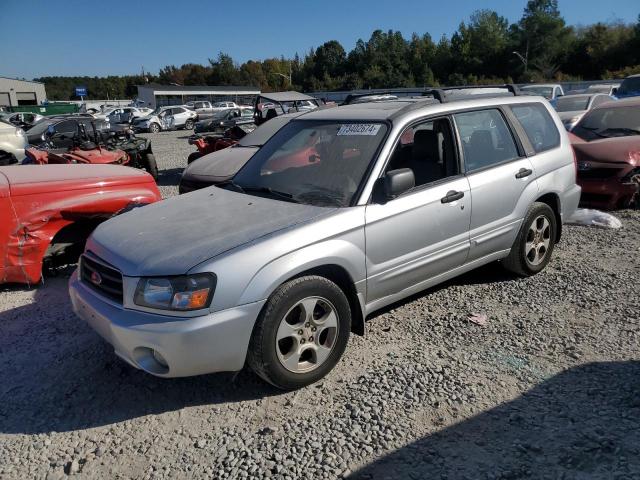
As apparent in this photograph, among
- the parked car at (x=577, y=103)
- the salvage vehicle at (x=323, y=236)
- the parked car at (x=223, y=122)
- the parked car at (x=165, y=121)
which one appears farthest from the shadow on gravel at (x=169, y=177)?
the parked car at (x=165, y=121)

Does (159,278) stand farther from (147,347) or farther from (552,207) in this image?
(552,207)

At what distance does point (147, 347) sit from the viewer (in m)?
2.77

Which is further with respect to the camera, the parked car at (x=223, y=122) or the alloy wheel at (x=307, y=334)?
the parked car at (x=223, y=122)

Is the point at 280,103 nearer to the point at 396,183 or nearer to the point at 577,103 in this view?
the point at 396,183

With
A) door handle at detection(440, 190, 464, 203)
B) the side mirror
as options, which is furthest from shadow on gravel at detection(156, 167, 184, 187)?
the side mirror

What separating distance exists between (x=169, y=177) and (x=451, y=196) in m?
9.96

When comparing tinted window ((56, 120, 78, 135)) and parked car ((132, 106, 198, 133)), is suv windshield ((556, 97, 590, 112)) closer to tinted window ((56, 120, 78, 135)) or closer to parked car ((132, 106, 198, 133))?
tinted window ((56, 120, 78, 135))

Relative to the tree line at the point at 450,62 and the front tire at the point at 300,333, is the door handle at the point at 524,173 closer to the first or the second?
the front tire at the point at 300,333

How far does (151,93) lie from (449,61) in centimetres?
5279

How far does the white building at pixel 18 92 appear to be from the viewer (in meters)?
70.2

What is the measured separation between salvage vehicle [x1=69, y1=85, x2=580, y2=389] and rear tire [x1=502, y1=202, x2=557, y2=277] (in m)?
0.02

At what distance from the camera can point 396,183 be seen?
335 cm

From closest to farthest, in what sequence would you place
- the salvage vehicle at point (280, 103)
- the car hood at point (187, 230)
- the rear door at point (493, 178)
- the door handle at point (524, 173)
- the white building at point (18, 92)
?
the car hood at point (187, 230)
the rear door at point (493, 178)
the door handle at point (524, 173)
the salvage vehicle at point (280, 103)
the white building at point (18, 92)

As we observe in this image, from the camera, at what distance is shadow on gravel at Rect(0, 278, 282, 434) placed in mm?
3029
